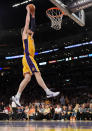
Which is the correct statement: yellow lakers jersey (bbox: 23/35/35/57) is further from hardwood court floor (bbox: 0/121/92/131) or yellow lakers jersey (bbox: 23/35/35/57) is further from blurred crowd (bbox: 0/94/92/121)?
blurred crowd (bbox: 0/94/92/121)

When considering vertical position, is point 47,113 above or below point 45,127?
below

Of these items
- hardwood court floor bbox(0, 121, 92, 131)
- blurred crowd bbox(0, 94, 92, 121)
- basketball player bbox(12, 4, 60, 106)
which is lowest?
blurred crowd bbox(0, 94, 92, 121)

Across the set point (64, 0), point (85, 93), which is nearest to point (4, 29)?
point (85, 93)

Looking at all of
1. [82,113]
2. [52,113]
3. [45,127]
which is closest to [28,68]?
[45,127]

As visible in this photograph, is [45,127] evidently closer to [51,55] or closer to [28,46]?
[28,46]

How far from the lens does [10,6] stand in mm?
18828

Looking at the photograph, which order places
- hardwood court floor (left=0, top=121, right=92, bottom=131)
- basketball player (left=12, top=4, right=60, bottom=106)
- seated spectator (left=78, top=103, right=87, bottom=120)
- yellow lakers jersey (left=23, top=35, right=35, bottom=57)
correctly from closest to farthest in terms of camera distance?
basketball player (left=12, top=4, right=60, bottom=106) → yellow lakers jersey (left=23, top=35, right=35, bottom=57) → hardwood court floor (left=0, top=121, right=92, bottom=131) → seated spectator (left=78, top=103, right=87, bottom=120)

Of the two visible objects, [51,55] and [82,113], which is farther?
[51,55]

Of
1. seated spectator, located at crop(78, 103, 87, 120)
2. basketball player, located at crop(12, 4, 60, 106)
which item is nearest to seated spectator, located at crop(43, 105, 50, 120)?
seated spectator, located at crop(78, 103, 87, 120)

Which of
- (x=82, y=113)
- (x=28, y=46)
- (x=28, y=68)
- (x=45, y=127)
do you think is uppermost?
(x=28, y=46)

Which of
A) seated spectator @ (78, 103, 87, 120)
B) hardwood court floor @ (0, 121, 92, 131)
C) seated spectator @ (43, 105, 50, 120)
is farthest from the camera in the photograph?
seated spectator @ (43, 105, 50, 120)

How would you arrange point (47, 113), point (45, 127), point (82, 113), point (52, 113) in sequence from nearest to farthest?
point (45, 127), point (82, 113), point (47, 113), point (52, 113)

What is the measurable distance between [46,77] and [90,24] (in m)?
8.26

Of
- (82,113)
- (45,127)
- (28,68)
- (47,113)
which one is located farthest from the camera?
(47,113)
